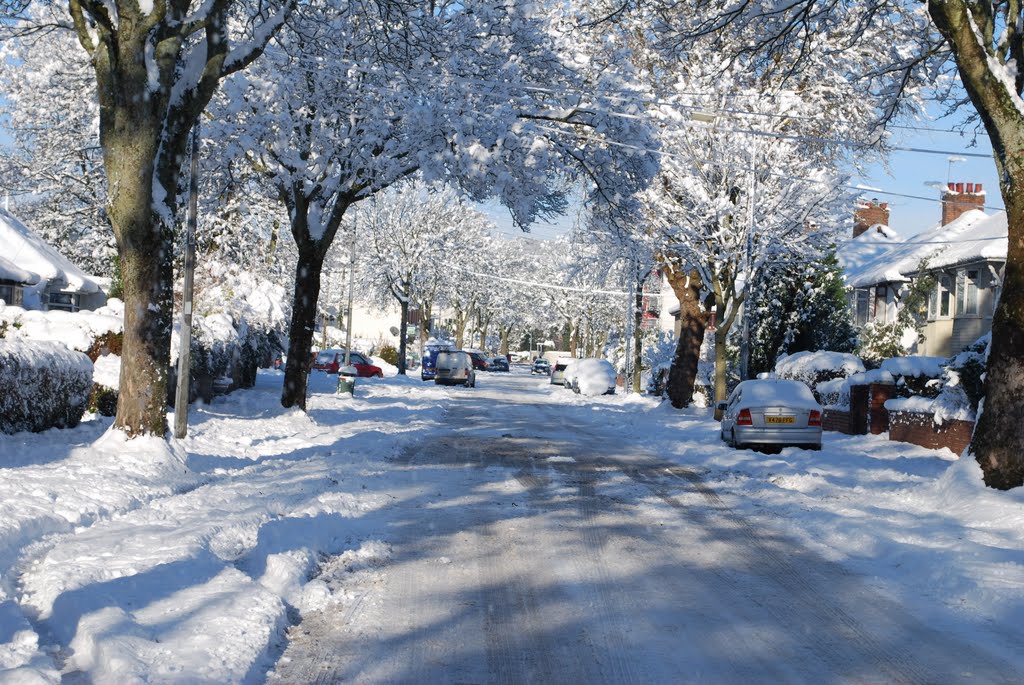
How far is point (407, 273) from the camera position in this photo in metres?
70.8

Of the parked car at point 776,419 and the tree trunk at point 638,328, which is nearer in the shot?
the parked car at point 776,419

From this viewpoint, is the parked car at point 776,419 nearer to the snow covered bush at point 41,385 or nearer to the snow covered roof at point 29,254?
the snow covered bush at point 41,385

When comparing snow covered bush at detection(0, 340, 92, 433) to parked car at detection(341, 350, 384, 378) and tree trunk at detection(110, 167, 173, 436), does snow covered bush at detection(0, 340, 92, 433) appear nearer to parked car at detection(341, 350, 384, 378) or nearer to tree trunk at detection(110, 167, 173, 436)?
tree trunk at detection(110, 167, 173, 436)

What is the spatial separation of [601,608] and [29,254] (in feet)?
89.6

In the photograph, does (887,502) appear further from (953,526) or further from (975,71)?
(975,71)

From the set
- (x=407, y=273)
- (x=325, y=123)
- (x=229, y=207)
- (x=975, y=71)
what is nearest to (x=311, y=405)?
(x=325, y=123)

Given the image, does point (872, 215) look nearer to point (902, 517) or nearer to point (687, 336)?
point (687, 336)

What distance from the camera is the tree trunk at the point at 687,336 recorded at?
119 ft

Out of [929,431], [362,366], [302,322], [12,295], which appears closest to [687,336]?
[929,431]

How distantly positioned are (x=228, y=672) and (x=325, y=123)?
19.4 m

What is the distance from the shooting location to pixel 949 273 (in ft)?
130

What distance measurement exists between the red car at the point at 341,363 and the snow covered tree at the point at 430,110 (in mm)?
32209

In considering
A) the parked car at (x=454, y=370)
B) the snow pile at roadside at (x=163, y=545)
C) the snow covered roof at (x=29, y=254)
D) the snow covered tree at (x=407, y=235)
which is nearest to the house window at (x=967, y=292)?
the snow pile at roadside at (x=163, y=545)

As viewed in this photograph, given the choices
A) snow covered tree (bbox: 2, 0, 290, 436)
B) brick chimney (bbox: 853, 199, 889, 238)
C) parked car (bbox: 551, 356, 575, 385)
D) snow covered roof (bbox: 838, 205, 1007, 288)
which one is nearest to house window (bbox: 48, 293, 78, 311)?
snow covered tree (bbox: 2, 0, 290, 436)
